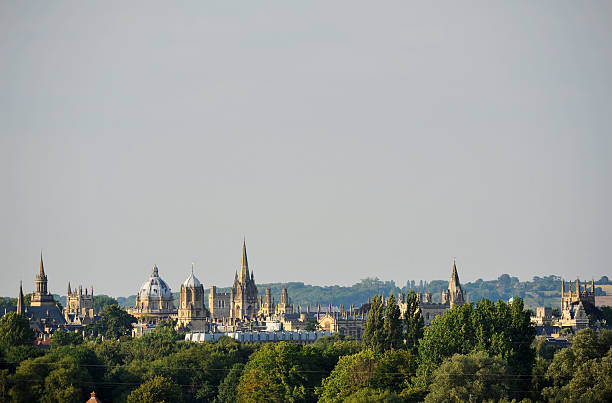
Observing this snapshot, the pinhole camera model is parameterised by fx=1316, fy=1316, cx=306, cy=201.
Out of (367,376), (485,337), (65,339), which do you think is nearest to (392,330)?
(485,337)

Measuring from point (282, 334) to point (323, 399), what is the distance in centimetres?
9932

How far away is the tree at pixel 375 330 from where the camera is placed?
354 feet

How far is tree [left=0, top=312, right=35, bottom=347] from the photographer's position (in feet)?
482

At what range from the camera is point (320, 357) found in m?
109

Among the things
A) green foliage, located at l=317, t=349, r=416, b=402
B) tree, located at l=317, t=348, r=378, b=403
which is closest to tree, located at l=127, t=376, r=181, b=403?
green foliage, located at l=317, t=349, r=416, b=402

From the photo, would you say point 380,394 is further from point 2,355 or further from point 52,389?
point 2,355

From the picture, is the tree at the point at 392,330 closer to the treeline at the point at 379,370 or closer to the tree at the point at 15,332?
the treeline at the point at 379,370

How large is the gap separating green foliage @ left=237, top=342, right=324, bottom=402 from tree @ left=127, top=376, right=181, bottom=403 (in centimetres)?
501

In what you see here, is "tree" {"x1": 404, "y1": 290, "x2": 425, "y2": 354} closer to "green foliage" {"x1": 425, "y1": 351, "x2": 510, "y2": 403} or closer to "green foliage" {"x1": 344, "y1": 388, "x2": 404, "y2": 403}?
"green foliage" {"x1": 425, "y1": 351, "x2": 510, "y2": 403}

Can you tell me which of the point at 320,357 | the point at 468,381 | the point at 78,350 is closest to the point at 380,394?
the point at 468,381

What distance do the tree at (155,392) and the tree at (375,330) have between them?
57.2 ft

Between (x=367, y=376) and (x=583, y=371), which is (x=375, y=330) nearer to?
(x=367, y=376)

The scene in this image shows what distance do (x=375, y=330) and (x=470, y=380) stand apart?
28.7 m

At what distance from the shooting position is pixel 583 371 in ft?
268
